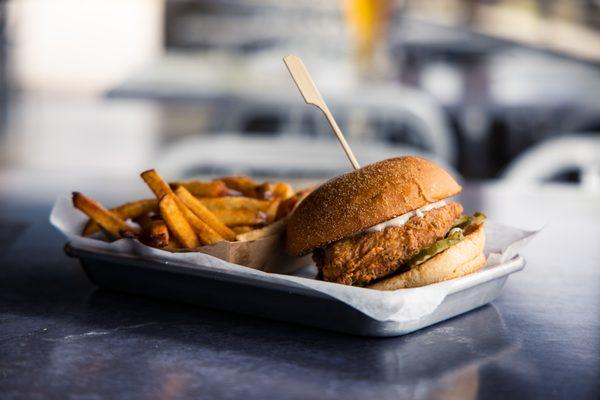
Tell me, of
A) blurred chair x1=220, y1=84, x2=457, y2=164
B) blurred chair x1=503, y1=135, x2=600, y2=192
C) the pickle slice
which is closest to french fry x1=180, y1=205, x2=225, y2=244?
the pickle slice

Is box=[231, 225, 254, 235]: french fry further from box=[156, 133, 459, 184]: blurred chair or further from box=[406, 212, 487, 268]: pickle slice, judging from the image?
box=[156, 133, 459, 184]: blurred chair

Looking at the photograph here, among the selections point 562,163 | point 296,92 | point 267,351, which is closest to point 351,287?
point 267,351

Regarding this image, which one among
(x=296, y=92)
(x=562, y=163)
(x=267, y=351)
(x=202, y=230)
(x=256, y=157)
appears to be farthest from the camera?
(x=296, y=92)

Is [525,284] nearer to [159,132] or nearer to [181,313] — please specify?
[181,313]

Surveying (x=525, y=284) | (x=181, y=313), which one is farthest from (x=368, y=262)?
(x=525, y=284)

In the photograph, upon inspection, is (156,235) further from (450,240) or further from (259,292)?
(450,240)
